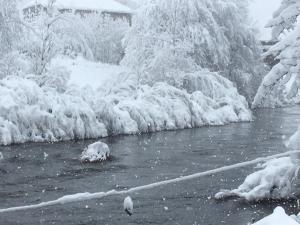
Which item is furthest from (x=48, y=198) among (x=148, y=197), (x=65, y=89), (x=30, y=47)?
(x=30, y=47)

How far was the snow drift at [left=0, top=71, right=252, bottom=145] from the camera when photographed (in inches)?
745

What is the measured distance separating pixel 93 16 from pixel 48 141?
110 feet

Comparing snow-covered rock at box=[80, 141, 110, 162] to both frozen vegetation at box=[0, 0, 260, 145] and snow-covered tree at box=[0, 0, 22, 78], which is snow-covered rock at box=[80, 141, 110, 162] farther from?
snow-covered tree at box=[0, 0, 22, 78]

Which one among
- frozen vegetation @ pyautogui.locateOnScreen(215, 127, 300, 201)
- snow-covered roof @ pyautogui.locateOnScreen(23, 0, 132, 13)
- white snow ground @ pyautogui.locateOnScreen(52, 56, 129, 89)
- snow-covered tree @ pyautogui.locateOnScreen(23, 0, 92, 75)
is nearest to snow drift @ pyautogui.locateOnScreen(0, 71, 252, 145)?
snow-covered tree @ pyautogui.locateOnScreen(23, 0, 92, 75)

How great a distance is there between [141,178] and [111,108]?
9749 mm

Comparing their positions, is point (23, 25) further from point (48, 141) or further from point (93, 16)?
point (93, 16)

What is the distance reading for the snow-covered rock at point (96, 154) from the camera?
572 inches

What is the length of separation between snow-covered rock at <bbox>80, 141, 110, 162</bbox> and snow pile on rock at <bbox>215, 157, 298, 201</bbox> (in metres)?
5.11

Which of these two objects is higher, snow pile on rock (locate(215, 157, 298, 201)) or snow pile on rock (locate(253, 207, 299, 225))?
snow pile on rock (locate(253, 207, 299, 225))

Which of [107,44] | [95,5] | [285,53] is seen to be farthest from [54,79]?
[95,5]

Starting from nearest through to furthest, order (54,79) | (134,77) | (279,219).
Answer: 1. (279,219)
2. (54,79)
3. (134,77)

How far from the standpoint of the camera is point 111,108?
2159 centimetres

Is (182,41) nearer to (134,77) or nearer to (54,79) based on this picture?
(134,77)

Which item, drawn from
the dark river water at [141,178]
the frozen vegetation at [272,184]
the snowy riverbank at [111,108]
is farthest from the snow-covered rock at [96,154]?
the frozen vegetation at [272,184]
